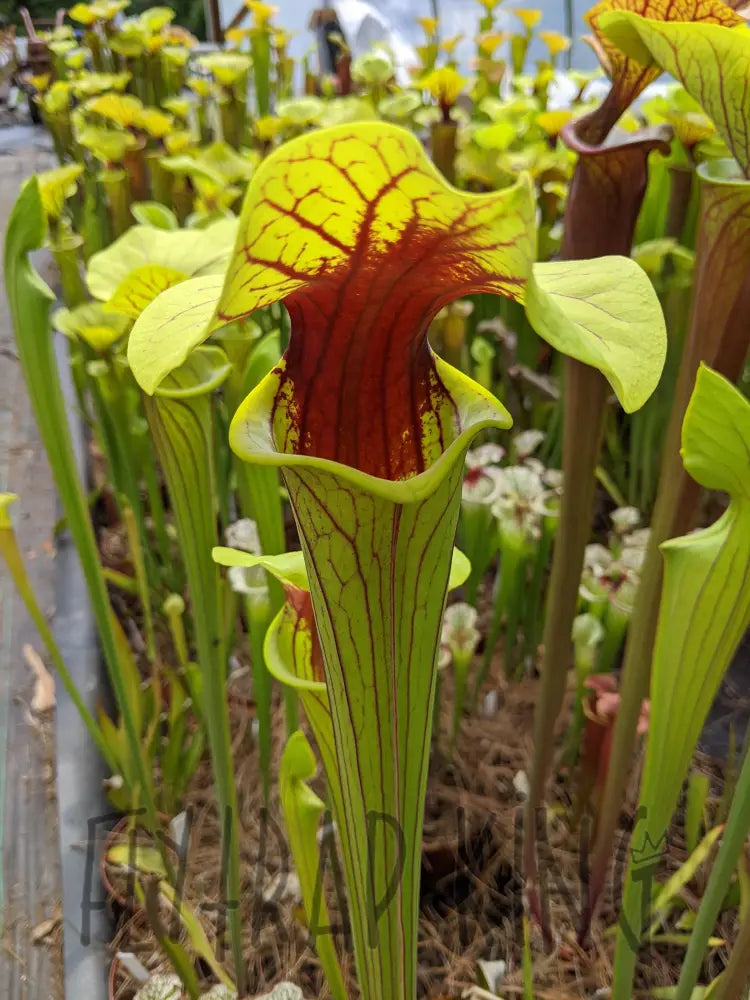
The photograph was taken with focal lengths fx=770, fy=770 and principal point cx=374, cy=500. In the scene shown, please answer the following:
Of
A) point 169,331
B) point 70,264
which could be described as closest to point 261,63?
point 70,264

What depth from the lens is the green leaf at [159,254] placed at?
0.63m

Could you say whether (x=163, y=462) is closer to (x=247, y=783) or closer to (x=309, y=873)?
(x=309, y=873)

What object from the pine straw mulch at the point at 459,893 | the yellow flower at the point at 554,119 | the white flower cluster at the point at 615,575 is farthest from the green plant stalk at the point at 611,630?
the yellow flower at the point at 554,119

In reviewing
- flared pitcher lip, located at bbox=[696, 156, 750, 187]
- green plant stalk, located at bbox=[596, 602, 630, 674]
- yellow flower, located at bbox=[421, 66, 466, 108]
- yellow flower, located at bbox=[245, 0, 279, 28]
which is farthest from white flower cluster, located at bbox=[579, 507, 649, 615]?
yellow flower, located at bbox=[245, 0, 279, 28]

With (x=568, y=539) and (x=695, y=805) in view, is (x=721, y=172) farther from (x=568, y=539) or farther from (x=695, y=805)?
(x=695, y=805)

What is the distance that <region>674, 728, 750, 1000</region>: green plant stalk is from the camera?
0.48m

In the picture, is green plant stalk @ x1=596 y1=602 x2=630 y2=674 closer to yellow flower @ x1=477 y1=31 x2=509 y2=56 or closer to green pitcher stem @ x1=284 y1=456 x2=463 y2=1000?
green pitcher stem @ x1=284 y1=456 x2=463 y2=1000

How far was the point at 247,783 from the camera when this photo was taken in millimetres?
1218

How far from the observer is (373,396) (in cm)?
40

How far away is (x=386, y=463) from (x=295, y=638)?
20cm

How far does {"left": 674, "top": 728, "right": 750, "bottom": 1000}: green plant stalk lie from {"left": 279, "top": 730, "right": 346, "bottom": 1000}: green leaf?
0.93ft

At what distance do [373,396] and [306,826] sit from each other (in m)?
0.39

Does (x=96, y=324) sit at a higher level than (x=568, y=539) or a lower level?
higher

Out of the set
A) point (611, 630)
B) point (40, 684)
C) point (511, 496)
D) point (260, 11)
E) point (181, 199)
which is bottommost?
point (40, 684)
